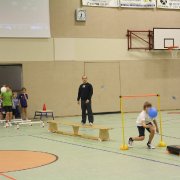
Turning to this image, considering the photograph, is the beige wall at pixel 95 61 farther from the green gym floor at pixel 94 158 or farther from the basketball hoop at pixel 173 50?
the green gym floor at pixel 94 158

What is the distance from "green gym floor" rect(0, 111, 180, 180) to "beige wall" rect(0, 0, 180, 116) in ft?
21.8

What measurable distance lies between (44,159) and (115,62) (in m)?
13.5

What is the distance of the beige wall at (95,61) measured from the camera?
2064 cm

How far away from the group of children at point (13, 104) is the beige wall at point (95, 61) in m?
0.96

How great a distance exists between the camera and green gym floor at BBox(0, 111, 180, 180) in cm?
775

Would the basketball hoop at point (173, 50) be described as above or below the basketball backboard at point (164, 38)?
below

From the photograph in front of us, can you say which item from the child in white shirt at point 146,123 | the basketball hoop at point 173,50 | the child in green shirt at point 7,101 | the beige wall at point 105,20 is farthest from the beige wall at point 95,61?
the child in white shirt at point 146,123

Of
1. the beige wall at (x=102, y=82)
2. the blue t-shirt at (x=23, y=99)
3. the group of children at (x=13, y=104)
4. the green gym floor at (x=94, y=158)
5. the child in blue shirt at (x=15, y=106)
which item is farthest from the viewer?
the beige wall at (x=102, y=82)

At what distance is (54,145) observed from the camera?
11648mm

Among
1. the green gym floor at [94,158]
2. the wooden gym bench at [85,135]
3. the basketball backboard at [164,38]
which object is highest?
the basketball backboard at [164,38]

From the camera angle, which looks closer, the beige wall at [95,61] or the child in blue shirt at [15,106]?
the child in blue shirt at [15,106]

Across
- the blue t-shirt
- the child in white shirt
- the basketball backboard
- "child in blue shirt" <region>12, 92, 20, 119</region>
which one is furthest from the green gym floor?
the basketball backboard

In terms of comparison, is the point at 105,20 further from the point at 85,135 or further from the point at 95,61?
the point at 85,135

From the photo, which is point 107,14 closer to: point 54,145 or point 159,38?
point 159,38
